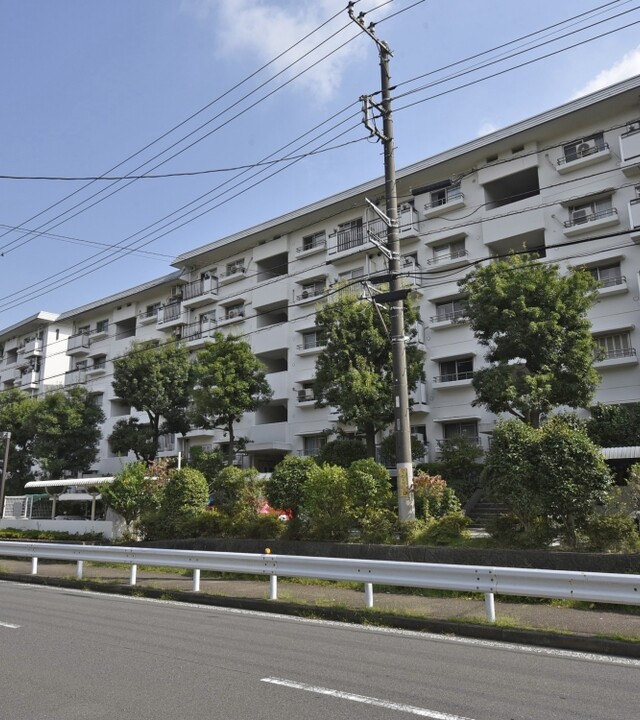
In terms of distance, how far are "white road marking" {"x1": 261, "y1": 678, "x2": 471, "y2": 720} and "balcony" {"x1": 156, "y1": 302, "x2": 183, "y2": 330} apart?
117 feet

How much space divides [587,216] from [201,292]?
23.4 metres

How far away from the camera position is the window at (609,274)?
24875 mm

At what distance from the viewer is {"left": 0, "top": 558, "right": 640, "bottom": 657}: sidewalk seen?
7.02 metres

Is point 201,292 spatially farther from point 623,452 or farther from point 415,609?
point 415,609

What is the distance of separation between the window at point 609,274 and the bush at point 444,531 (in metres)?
16.6

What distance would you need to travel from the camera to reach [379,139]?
49.4 ft

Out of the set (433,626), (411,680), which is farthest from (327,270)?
(411,680)

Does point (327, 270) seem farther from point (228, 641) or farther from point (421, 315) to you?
point (228, 641)

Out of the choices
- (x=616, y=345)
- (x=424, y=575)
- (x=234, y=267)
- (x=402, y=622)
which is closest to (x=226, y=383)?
(x=234, y=267)

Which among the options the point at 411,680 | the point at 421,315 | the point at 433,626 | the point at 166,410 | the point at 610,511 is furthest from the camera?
the point at 166,410

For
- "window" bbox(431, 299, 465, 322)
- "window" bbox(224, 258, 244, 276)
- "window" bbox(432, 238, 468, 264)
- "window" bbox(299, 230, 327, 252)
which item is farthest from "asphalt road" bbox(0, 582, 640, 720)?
"window" bbox(224, 258, 244, 276)

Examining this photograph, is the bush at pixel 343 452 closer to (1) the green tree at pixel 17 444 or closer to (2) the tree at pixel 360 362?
(2) the tree at pixel 360 362

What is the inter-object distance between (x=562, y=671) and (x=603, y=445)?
18339 mm

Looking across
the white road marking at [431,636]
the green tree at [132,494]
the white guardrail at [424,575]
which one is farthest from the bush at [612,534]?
the green tree at [132,494]
